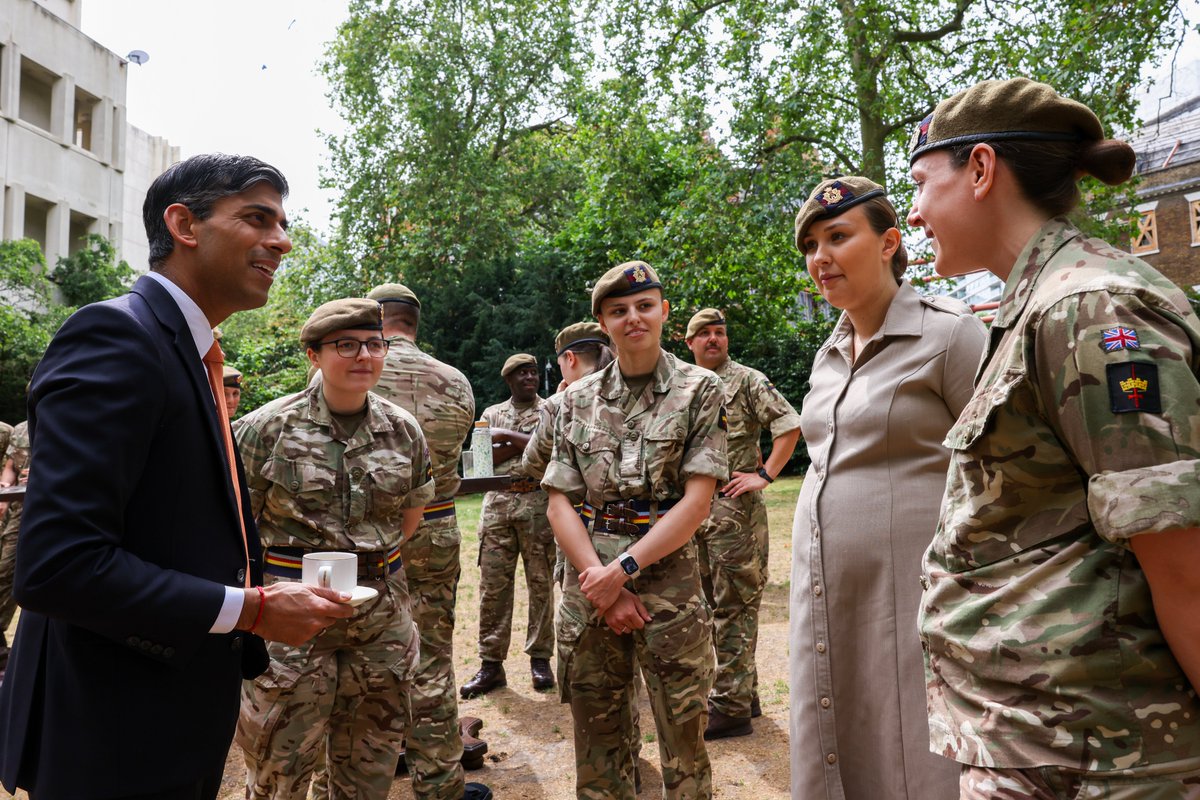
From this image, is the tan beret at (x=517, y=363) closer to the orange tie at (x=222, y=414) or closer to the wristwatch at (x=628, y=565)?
the wristwatch at (x=628, y=565)

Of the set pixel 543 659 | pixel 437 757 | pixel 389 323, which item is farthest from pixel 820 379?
pixel 543 659

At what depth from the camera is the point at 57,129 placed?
1064 inches

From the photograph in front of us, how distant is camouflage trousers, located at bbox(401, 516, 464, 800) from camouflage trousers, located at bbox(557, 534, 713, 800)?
2.60ft

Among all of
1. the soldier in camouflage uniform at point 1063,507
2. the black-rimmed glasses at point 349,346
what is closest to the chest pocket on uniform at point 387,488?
the black-rimmed glasses at point 349,346

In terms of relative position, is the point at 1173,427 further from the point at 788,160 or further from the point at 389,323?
the point at 788,160

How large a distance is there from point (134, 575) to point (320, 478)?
1.66m

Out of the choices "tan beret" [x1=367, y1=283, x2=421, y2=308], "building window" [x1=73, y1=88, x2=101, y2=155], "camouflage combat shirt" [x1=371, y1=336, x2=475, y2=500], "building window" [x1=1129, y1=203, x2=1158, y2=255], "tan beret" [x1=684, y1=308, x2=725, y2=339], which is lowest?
"camouflage combat shirt" [x1=371, y1=336, x2=475, y2=500]

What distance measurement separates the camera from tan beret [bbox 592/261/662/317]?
150 inches

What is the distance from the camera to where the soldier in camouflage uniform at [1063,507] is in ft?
4.64

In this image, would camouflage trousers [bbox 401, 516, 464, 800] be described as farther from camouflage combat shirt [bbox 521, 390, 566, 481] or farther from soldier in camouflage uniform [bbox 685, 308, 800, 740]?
soldier in camouflage uniform [bbox 685, 308, 800, 740]

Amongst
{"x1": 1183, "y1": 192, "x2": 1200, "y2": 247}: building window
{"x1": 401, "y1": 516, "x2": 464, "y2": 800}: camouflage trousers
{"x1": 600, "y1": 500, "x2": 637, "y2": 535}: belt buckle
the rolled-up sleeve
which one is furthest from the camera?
{"x1": 1183, "y1": 192, "x2": 1200, "y2": 247}: building window

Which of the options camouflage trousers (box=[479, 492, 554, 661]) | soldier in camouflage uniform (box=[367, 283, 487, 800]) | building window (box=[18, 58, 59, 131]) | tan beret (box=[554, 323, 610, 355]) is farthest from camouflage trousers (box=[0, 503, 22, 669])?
building window (box=[18, 58, 59, 131])

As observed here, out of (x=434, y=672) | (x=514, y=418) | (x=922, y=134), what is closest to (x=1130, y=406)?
(x=922, y=134)

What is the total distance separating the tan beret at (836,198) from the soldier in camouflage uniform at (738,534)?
2473 mm
